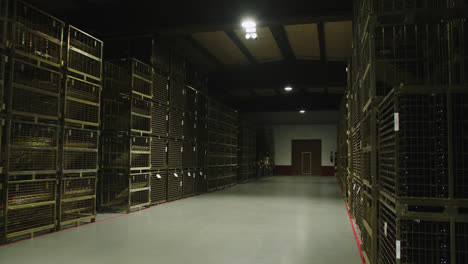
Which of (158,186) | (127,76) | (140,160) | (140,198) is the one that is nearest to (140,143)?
(140,160)

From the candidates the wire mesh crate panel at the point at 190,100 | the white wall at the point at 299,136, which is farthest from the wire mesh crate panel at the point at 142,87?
the white wall at the point at 299,136

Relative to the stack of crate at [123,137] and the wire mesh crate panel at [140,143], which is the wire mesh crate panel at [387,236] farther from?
the wire mesh crate panel at [140,143]

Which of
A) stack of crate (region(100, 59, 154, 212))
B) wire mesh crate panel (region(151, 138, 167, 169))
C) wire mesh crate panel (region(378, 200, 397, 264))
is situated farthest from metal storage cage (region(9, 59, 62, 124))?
wire mesh crate panel (region(378, 200, 397, 264))

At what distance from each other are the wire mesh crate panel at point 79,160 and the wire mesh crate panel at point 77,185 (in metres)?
0.17

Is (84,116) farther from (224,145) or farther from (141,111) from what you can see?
(224,145)

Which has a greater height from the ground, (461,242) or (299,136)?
(299,136)

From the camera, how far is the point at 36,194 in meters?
6.46

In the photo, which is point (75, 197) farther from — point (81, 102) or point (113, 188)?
point (113, 188)

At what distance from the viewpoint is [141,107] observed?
32.7 ft

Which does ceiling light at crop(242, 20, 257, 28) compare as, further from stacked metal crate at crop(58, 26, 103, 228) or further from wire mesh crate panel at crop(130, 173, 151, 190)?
wire mesh crate panel at crop(130, 173, 151, 190)

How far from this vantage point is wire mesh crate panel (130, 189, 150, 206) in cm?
952

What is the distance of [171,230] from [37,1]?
683 cm

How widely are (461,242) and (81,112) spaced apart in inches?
279

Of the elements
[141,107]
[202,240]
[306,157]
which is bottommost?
[202,240]
